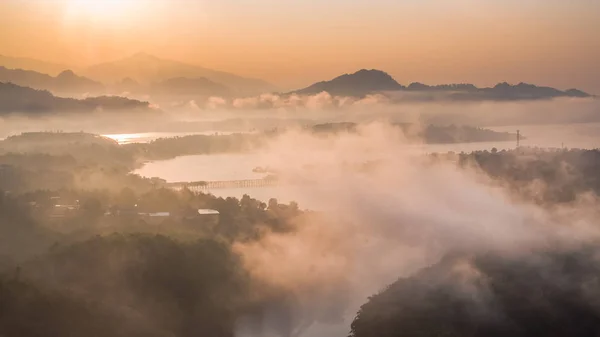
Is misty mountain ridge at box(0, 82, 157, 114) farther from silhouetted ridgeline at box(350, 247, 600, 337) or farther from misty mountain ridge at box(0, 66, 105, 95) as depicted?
silhouetted ridgeline at box(350, 247, 600, 337)

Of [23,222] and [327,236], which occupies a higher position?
[23,222]

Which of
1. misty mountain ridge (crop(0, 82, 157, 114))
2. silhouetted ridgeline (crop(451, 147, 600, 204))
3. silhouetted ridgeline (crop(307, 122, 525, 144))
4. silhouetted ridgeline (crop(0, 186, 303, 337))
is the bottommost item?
silhouetted ridgeline (crop(451, 147, 600, 204))

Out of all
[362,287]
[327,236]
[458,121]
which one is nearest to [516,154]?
[458,121]

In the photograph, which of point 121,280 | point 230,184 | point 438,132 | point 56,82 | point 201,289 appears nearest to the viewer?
point 121,280

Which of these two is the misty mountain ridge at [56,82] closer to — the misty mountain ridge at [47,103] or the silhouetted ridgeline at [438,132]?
the misty mountain ridge at [47,103]

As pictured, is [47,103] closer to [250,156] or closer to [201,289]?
[250,156]

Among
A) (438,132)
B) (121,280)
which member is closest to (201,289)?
(121,280)

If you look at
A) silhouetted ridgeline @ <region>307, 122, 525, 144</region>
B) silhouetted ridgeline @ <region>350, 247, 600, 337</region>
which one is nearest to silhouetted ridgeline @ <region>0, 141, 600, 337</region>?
silhouetted ridgeline @ <region>350, 247, 600, 337</region>

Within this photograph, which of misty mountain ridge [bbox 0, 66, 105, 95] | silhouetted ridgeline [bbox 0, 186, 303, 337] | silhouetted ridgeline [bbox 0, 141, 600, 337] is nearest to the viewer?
silhouetted ridgeline [bbox 0, 186, 303, 337]

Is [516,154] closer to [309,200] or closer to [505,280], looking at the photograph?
[309,200]
